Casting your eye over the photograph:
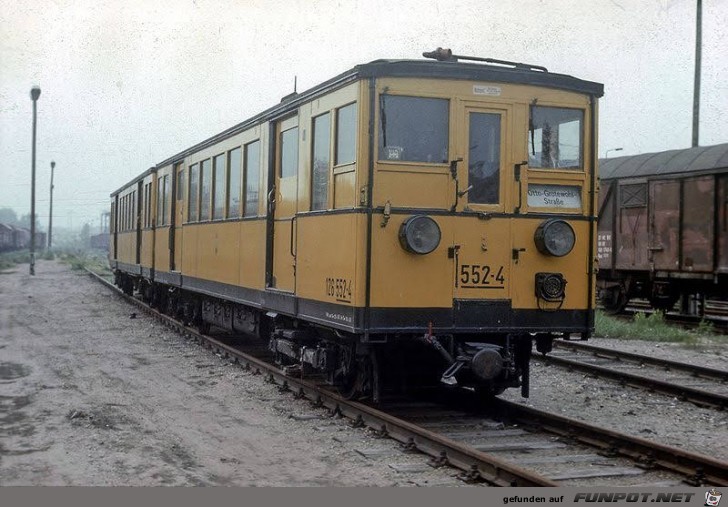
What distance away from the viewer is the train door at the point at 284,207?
8961 mm

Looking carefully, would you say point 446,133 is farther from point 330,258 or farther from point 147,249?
point 147,249

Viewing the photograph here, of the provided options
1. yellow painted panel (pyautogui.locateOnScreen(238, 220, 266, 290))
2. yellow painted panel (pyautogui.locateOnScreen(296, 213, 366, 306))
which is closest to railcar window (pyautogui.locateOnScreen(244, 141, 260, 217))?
yellow painted panel (pyautogui.locateOnScreen(238, 220, 266, 290))

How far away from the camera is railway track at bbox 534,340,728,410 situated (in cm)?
920

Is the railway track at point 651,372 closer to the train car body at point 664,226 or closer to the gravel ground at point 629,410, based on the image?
the gravel ground at point 629,410

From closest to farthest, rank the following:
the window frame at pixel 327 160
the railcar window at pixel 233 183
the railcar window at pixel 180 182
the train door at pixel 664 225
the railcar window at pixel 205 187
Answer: the window frame at pixel 327 160 → the railcar window at pixel 233 183 → the railcar window at pixel 205 187 → the railcar window at pixel 180 182 → the train door at pixel 664 225

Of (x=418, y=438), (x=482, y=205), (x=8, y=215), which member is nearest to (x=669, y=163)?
(x=482, y=205)

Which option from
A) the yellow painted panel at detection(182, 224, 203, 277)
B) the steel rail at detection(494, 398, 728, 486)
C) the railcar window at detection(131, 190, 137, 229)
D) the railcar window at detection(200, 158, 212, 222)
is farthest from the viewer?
the railcar window at detection(131, 190, 137, 229)

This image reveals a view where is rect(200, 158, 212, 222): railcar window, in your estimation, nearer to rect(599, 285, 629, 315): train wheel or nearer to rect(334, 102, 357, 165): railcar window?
rect(334, 102, 357, 165): railcar window

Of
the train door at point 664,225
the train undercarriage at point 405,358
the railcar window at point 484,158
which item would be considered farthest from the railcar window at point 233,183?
the train door at point 664,225

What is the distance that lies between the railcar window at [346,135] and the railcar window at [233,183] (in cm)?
339

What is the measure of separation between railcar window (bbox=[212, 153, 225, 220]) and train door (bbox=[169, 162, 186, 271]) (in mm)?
2397

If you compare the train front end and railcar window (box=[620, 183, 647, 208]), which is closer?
the train front end

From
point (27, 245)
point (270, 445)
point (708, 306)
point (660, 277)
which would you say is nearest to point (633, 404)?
point (270, 445)

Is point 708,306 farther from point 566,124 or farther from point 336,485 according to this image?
point 336,485
